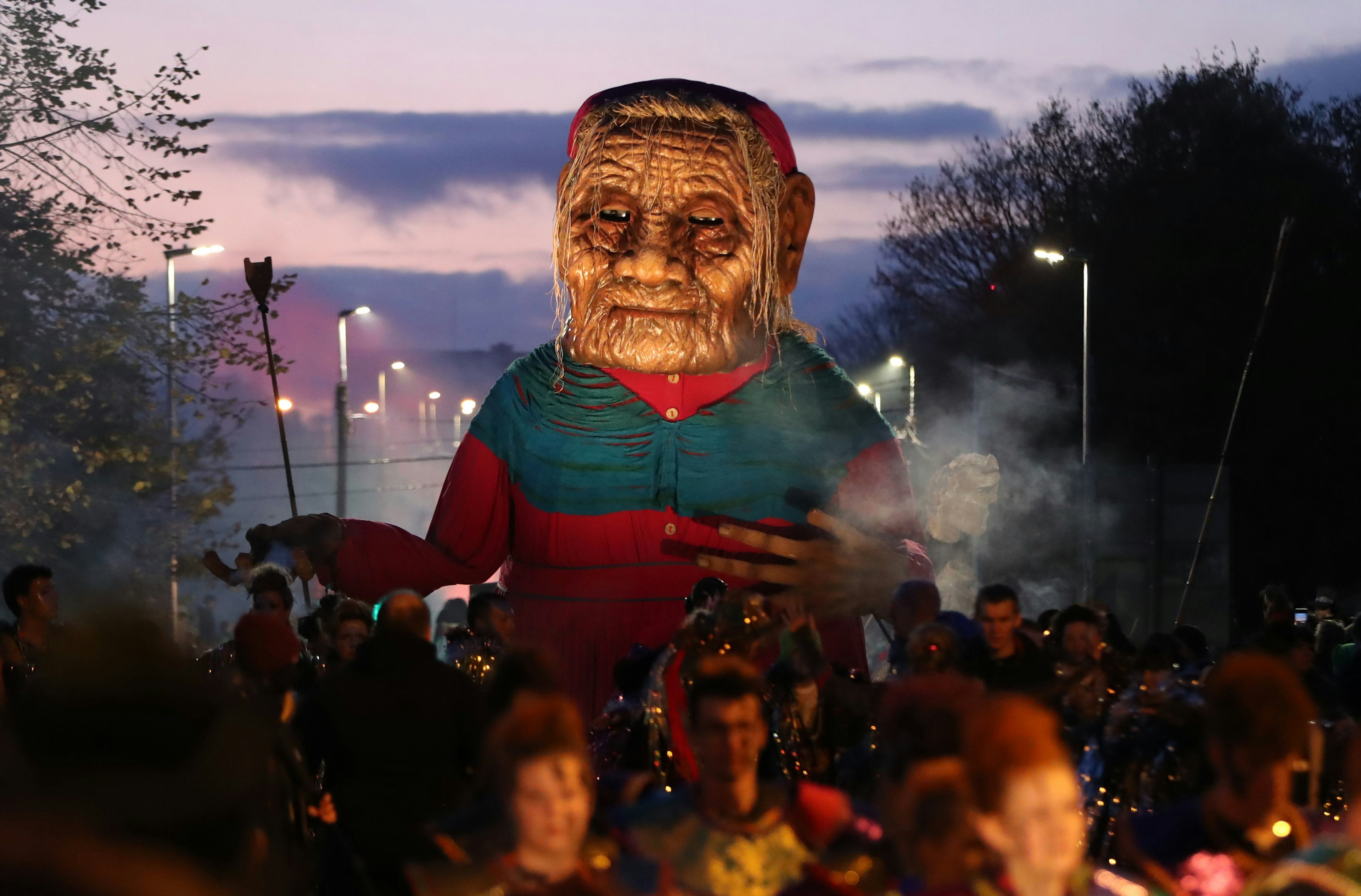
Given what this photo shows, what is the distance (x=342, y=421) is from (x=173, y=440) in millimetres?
7124

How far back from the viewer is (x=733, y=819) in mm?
4254

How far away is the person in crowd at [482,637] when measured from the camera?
750 cm

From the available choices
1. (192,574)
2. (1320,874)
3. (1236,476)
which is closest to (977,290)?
(1236,476)

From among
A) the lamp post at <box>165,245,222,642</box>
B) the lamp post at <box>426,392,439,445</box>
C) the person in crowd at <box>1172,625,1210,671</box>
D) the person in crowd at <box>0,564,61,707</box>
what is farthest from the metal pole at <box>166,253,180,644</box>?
the lamp post at <box>426,392,439,445</box>

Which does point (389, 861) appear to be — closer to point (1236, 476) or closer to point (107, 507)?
point (107, 507)

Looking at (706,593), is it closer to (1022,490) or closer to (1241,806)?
(1241,806)

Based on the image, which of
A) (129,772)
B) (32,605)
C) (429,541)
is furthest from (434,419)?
(129,772)

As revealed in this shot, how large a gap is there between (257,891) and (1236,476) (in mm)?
22552

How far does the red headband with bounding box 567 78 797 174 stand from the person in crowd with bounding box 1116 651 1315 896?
376 cm

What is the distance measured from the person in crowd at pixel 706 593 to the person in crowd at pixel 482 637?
0.81 m

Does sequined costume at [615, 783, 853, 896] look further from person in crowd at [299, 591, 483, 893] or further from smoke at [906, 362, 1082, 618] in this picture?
smoke at [906, 362, 1082, 618]

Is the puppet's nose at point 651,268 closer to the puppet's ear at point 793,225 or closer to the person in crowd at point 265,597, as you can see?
the puppet's ear at point 793,225

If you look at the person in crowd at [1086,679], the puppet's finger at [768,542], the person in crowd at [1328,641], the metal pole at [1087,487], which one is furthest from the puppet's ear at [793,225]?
the metal pole at [1087,487]

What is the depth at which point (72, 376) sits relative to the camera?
15766mm
